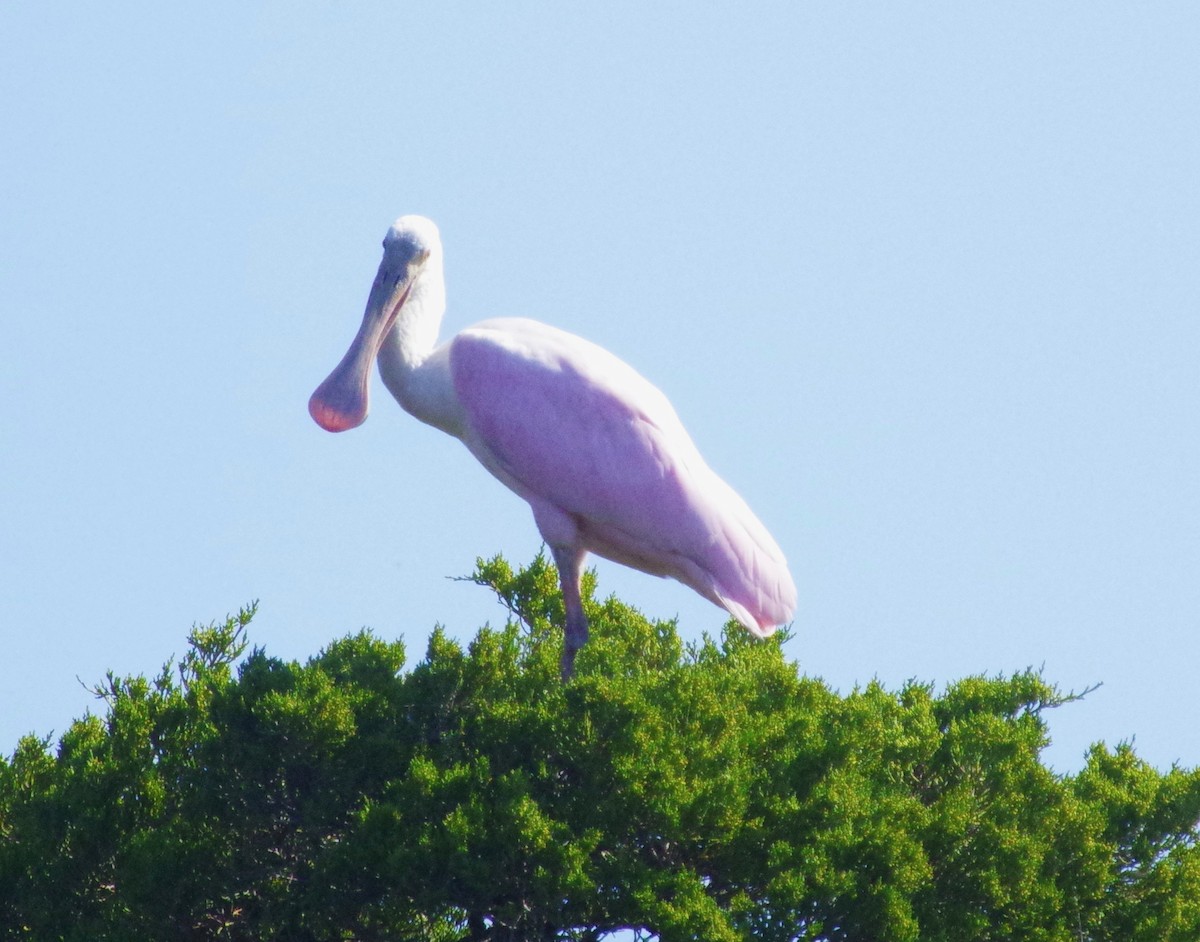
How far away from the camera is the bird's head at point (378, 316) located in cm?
1275

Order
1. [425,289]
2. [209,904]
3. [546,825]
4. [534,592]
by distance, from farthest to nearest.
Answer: [534,592], [425,289], [209,904], [546,825]

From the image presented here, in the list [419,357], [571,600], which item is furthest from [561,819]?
[419,357]

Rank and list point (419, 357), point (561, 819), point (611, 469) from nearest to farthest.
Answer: point (561, 819) → point (611, 469) → point (419, 357)

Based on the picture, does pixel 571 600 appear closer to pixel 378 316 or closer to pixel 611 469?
pixel 611 469

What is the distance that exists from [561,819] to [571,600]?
2.51 m

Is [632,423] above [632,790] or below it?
above

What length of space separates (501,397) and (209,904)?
11.0 ft

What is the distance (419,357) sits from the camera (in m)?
12.7

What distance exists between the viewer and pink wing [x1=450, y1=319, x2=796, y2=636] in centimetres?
1198

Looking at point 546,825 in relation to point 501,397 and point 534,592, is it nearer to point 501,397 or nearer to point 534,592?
point 501,397

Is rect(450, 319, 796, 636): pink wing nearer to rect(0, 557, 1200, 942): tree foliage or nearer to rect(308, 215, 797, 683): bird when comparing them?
rect(308, 215, 797, 683): bird

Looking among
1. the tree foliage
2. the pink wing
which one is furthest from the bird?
the tree foliage

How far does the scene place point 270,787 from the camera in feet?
34.3

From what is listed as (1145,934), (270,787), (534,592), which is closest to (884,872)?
(1145,934)
